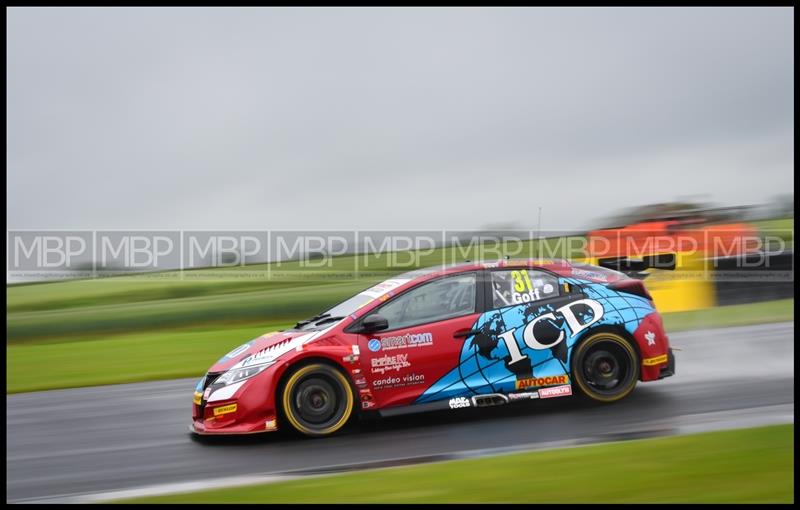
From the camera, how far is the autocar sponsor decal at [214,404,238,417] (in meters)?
7.24

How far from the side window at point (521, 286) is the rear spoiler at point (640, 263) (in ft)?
15.4

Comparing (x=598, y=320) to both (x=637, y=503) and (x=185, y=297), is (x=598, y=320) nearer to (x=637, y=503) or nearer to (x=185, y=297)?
(x=637, y=503)

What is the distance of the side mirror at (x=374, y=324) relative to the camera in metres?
7.52

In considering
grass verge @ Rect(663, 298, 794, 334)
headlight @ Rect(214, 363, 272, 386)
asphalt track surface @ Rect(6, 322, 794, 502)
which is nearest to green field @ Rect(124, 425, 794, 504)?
asphalt track surface @ Rect(6, 322, 794, 502)

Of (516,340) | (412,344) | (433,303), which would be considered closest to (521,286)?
(516,340)

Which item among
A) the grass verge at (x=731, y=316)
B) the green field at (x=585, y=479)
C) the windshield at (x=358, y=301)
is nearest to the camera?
the green field at (x=585, y=479)

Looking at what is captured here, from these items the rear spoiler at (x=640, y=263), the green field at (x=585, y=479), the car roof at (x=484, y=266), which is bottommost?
the green field at (x=585, y=479)

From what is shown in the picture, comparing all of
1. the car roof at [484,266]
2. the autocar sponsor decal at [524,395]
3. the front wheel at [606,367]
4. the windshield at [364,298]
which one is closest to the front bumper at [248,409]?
the windshield at [364,298]

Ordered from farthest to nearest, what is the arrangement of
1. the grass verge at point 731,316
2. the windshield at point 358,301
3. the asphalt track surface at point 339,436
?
the grass verge at point 731,316, the windshield at point 358,301, the asphalt track surface at point 339,436

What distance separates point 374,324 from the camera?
24.7 feet

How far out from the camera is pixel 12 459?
734 centimetres

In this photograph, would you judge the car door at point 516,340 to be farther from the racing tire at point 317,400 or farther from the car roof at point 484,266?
the racing tire at point 317,400

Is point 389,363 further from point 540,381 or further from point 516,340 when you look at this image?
point 540,381

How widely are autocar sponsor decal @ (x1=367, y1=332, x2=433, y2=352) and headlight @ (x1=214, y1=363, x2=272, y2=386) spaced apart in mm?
897
